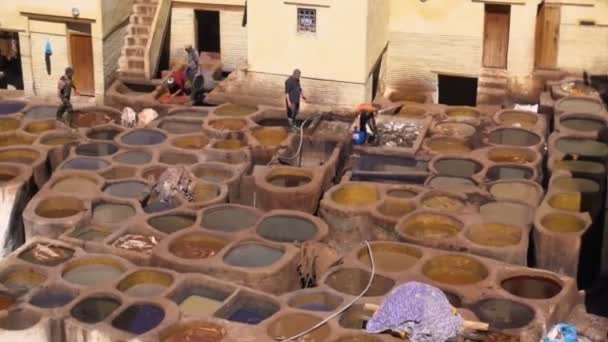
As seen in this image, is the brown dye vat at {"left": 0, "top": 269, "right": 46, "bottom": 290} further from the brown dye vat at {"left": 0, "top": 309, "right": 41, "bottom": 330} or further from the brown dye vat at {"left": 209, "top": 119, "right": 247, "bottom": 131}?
the brown dye vat at {"left": 209, "top": 119, "right": 247, "bottom": 131}

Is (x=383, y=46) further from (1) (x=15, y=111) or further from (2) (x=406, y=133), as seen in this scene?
(1) (x=15, y=111)

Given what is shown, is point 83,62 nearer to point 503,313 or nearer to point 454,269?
point 454,269

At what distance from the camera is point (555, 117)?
84.1 ft

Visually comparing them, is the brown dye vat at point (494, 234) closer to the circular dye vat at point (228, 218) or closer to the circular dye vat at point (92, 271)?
the circular dye vat at point (228, 218)

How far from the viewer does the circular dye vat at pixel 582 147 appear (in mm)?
23953

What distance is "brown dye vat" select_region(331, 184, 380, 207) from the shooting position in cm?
2252

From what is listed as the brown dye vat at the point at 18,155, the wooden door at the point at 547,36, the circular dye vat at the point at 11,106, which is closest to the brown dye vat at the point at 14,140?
the brown dye vat at the point at 18,155

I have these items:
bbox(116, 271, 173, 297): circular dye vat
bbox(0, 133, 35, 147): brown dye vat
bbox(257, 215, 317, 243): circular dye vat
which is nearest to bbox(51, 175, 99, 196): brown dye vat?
bbox(0, 133, 35, 147): brown dye vat

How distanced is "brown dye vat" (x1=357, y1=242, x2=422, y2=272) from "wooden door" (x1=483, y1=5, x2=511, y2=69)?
30.6ft

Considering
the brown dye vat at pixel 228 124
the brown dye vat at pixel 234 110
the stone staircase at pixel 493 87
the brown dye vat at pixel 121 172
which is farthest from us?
the stone staircase at pixel 493 87

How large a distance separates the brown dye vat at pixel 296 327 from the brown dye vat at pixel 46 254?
500cm

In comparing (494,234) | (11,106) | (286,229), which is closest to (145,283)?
(286,229)

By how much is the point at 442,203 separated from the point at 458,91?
26.4 feet

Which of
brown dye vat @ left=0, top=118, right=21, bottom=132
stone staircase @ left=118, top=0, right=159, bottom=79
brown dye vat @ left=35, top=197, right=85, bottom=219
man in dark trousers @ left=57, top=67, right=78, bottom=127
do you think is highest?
stone staircase @ left=118, top=0, right=159, bottom=79
